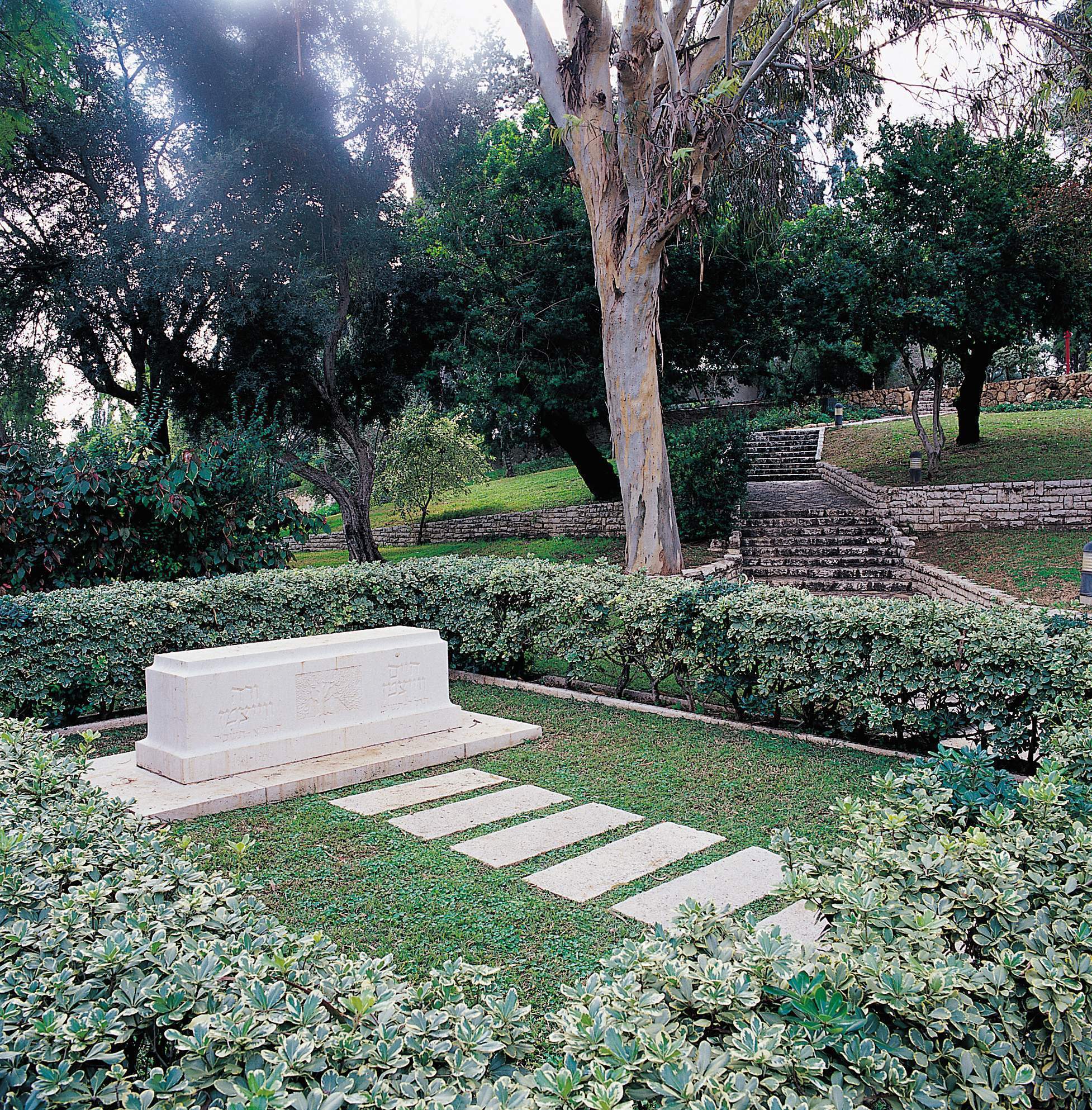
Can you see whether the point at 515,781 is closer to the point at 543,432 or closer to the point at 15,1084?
the point at 15,1084

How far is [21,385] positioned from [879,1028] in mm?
18102

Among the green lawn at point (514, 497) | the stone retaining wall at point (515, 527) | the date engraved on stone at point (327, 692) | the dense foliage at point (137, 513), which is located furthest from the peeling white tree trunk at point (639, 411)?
the green lawn at point (514, 497)

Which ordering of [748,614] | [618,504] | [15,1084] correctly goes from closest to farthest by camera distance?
[15,1084] < [748,614] < [618,504]

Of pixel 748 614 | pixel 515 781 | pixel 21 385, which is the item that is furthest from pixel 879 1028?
pixel 21 385

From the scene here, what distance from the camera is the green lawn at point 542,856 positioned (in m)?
3.32

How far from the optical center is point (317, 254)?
1572 cm

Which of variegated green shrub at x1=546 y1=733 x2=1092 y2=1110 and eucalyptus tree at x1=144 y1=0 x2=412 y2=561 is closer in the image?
variegated green shrub at x1=546 y1=733 x2=1092 y2=1110

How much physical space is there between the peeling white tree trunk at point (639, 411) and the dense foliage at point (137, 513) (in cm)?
378

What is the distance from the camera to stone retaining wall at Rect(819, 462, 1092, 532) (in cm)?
1455

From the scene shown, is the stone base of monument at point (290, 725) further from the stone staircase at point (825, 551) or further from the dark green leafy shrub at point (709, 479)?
the dark green leafy shrub at point (709, 479)

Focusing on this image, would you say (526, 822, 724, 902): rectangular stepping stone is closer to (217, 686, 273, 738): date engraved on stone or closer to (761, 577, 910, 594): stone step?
(217, 686, 273, 738): date engraved on stone

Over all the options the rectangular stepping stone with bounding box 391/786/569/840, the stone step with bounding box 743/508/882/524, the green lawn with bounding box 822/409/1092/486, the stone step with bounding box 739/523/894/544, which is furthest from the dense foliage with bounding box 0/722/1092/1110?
the green lawn with bounding box 822/409/1092/486

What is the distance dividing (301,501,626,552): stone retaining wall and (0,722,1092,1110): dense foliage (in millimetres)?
15532

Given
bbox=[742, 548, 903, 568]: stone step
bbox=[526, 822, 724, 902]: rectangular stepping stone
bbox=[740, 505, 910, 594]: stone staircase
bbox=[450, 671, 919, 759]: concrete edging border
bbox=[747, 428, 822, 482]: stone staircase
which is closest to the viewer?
bbox=[526, 822, 724, 902]: rectangular stepping stone
